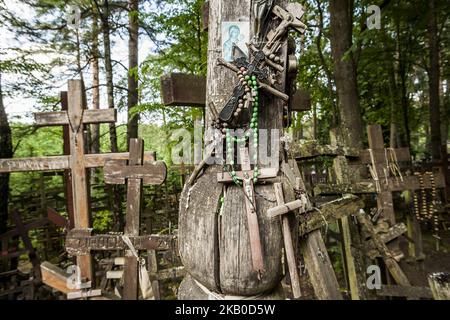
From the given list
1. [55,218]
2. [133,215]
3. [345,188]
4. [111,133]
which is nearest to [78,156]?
[133,215]

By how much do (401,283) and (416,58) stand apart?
12537 mm

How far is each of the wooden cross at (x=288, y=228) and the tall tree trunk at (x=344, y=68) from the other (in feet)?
16.9

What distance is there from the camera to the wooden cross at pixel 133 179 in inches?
114

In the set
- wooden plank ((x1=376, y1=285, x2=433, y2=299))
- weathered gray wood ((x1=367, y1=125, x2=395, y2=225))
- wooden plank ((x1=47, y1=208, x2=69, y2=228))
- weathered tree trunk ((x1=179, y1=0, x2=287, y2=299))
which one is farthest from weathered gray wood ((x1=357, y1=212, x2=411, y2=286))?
wooden plank ((x1=47, y1=208, x2=69, y2=228))

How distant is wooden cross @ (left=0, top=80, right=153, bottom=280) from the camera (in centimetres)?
313

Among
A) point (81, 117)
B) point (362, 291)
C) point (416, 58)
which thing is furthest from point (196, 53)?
point (416, 58)

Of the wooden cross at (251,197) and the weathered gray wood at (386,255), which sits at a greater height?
the wooden cross at (251,197)

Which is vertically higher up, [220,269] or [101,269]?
[220,269]

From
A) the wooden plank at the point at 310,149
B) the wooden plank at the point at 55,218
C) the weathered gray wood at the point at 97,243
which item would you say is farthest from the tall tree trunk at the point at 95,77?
the wooden plank at the point at 310,149

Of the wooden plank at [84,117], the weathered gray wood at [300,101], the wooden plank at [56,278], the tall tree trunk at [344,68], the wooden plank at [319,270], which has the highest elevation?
the tall tree trunk at [344,68]

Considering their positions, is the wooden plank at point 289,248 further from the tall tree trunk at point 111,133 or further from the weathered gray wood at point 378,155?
the tall tree trunk at point 111,133

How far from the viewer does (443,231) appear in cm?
904

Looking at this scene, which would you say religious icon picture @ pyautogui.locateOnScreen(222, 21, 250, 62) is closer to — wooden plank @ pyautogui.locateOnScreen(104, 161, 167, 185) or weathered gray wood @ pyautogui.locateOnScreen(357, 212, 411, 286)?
wooden plank @ pyautogui.locateOnScreen(104, 161, 167, 185)
